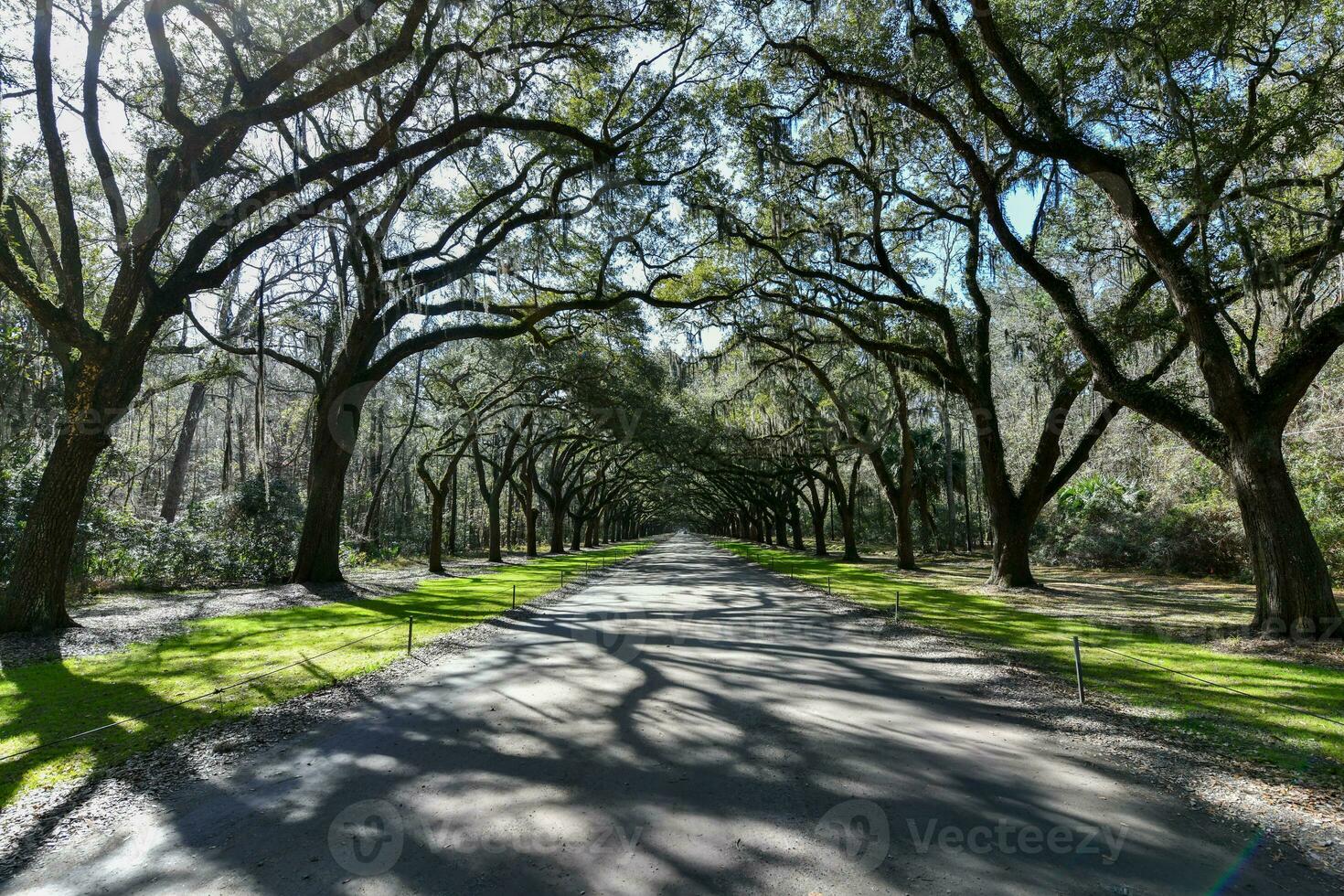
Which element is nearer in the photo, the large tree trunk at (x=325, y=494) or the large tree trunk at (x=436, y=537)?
the large tree trunk at (x=325, y=494)

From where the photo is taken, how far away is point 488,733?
17.3 ft

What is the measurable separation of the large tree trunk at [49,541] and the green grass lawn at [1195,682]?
1327 centimetres

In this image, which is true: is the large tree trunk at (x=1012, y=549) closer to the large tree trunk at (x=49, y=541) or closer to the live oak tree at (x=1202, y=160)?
the live oak tree at (x=1202, y=160)

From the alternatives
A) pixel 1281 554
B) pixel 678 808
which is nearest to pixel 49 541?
pixel 678 808

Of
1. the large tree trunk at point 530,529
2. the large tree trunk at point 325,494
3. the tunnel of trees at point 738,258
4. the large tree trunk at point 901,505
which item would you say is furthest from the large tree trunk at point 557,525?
the large tree trunk at point 901,505

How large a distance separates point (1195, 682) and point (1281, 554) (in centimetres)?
336

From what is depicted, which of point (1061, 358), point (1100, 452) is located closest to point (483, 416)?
point (1061, 358)

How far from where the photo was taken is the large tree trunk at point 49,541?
925 centimetres

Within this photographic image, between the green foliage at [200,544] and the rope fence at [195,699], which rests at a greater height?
the green foliage at [200,544]

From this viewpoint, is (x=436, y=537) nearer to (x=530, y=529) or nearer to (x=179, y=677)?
(x=530, y=529)

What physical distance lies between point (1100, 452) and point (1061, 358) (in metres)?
18.8

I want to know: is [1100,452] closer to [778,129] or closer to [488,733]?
[778,129]

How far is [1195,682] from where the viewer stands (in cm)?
666

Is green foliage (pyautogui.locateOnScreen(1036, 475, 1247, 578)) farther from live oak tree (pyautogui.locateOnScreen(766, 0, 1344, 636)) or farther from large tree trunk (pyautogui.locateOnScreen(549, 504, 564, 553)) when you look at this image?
large tree trunk (pyautogui.locateOnScreen(549, 504, 564, 553))
